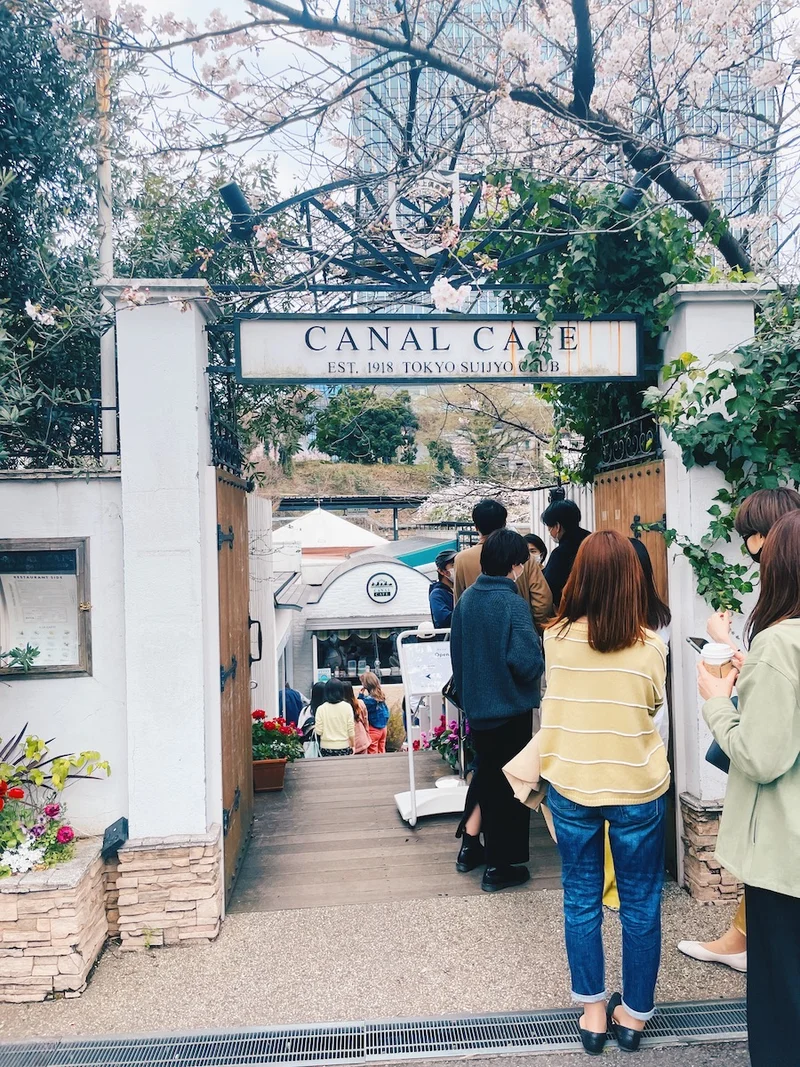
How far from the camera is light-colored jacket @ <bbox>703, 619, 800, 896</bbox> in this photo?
6.70 ft

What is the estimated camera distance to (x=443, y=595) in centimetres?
618

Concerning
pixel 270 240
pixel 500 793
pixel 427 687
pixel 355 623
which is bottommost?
pixel 355 623

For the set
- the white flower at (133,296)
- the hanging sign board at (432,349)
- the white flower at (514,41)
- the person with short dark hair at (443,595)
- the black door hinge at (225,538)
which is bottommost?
the person with short dark hair at (443,595)

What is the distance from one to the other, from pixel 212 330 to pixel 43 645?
185 cm

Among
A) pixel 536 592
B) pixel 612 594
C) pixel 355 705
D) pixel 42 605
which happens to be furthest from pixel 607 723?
pixel 355 705

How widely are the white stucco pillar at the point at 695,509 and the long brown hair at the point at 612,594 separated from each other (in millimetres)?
1405

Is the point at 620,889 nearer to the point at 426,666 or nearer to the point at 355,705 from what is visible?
the point at 426,666

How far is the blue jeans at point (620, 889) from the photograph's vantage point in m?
2.60

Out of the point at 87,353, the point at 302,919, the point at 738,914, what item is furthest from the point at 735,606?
the point at 87,353

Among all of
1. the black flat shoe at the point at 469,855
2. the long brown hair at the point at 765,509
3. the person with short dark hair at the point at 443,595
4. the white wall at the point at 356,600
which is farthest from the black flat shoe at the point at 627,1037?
the white wall at the point at 356,600

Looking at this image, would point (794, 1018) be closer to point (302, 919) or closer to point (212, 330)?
point (302, 919)

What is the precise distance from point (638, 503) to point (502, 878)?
227 centimetres

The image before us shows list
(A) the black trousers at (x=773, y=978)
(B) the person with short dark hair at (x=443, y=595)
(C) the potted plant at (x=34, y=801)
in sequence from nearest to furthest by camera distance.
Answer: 1. (A) the black trousers at (x=773, y=978)
2. (C) the potted plant at (x=34, y=801)
3. (B) the person with short dark hair at (x=443, y=595)

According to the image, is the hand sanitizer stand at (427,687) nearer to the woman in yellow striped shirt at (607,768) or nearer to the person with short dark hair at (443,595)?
the person with short dark hair at (443,595)
